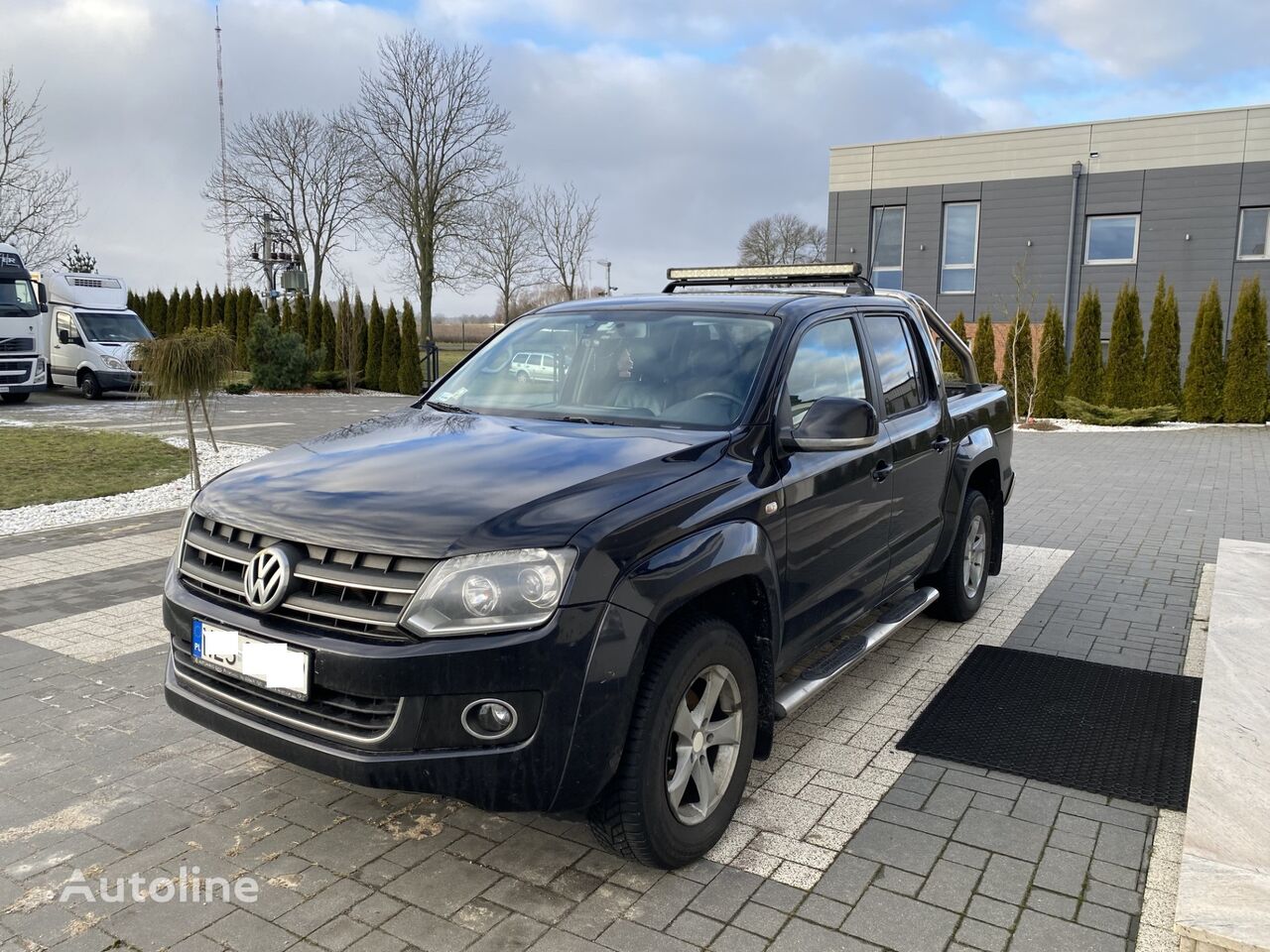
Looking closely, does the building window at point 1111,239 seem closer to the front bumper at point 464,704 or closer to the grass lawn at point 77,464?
the grass lawn at point 77,464

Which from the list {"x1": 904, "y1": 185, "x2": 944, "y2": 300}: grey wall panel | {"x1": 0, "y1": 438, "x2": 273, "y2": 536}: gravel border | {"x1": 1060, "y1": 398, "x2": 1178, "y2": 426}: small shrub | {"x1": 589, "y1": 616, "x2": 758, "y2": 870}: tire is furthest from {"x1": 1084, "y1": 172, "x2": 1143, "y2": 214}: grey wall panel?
{"x1": 589, "y1": 616, "x2": 758, "y2": 870}: tire

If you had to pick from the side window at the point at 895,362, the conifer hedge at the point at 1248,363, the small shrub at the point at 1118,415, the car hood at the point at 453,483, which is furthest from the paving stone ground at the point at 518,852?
the conifer hedge at the point at 1248,363

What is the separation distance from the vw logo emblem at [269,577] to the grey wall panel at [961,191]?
27761 millimetres

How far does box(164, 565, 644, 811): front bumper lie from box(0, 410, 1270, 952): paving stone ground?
48cm

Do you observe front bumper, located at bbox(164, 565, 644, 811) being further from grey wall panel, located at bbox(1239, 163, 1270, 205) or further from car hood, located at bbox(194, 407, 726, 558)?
grey wall panel, located at bbox(1239, 163, 1270, 205)

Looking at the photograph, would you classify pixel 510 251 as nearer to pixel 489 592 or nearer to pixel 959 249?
pixel 959 249

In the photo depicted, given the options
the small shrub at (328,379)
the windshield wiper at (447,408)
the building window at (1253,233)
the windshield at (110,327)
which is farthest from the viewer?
the small shrub at (328,379)

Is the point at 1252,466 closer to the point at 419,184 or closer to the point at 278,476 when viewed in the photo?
the point at 278,476

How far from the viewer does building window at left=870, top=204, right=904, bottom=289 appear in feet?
92.6

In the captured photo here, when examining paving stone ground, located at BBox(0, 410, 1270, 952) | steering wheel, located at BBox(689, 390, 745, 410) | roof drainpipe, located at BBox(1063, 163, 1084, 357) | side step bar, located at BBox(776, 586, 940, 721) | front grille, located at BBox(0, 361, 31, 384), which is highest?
roof drainpipe, located at BBox(1063, 163, 1084, 357)

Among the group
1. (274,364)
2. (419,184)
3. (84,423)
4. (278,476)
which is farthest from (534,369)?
(419,184)

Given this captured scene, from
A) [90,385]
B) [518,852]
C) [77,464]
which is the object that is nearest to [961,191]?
[90,385]

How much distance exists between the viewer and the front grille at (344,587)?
2.62 meters

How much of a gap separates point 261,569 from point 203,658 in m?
0.46
